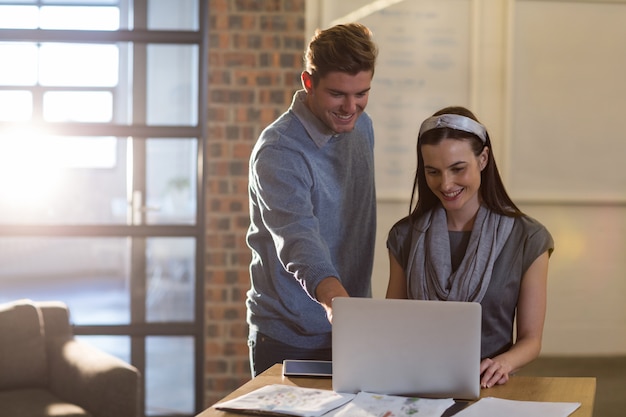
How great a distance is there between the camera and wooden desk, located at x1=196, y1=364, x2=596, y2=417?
1738 mm

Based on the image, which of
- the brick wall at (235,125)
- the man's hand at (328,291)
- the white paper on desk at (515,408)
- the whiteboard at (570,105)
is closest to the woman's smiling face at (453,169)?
the man's hand at (328,291)

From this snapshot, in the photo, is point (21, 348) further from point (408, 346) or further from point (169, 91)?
point (408, 346)

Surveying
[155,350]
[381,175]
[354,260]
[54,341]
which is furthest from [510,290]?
[155,350]

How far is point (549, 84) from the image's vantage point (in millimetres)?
4125

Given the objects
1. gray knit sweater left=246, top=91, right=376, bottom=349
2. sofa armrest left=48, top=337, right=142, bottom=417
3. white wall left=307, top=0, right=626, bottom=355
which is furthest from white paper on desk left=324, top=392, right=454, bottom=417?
white wall left=307, top=0, right=626, bottom=355

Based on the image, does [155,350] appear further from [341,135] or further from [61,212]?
[341,135]

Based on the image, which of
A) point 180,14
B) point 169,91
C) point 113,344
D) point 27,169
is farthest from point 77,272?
point 180,14

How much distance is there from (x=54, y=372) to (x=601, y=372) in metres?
2.57

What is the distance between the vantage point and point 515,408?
1.65 meters

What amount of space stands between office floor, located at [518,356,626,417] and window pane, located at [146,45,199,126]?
7.14 ft

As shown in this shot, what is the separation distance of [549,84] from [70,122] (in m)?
2.49

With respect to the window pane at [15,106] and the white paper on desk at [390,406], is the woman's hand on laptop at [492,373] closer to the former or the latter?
the white paper on desk at [390,406]

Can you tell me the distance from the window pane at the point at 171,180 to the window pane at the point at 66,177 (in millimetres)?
149

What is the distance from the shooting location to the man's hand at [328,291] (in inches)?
79.4
